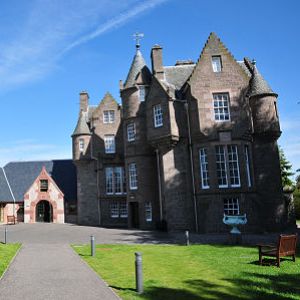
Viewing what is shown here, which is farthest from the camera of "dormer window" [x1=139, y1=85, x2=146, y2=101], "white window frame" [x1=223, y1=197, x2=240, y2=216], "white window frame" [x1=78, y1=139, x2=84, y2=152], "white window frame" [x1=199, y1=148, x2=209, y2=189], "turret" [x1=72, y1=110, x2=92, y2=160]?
"white window frame" [x1=78, y1=139, x2=84, y2=152]

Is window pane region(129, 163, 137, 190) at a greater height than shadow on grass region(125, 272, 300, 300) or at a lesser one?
greater

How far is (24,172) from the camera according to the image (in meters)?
47.0

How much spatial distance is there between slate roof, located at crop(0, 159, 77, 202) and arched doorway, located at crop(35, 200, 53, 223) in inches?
96.3

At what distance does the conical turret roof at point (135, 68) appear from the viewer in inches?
1300

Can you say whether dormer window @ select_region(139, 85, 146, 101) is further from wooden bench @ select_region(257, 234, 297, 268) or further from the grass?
wooden bench @ select_region(257, 234, 297, 268)

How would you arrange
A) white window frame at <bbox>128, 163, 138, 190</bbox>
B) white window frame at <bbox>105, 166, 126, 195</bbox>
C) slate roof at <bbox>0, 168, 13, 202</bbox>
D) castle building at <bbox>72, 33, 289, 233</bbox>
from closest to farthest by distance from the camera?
1. castle building at <bbox>72, 33, 289, 233</bbox>
2. white window frame at <bbox>128, 163, 138, 190</bbox>
3. white window frame at <bbox>105, 166, 126, 195</bbox>
4. slate roof at <bbox>0, 168, 13, 202</bbox>

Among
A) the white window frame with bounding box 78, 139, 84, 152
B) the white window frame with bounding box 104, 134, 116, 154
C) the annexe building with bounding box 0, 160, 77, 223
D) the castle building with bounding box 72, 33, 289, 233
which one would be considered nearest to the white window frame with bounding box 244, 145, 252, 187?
the castle building with bounding box 72, 33, 289, 233

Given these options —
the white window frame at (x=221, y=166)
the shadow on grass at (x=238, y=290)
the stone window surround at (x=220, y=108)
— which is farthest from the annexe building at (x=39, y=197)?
the shadow on grass at (x=238, y=290)

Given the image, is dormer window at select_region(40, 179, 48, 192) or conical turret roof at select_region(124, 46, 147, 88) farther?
dormer window at select_region(40, 179, 48, 192)

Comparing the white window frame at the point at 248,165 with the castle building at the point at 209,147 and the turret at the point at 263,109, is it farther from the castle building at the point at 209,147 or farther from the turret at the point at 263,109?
the turret at the point at 263,109

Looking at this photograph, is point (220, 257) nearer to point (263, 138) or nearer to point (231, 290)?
point (231, 290)

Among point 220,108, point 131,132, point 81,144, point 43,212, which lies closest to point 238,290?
point 220,108

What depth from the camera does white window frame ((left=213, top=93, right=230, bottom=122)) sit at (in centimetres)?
2697

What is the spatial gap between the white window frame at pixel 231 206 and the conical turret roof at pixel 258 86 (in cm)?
891
